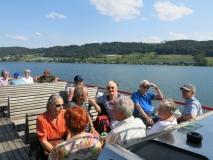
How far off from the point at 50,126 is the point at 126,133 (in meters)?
1.17

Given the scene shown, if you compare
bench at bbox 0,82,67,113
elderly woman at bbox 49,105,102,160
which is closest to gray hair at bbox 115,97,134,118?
elderly woman at bbox 49,105,102,160

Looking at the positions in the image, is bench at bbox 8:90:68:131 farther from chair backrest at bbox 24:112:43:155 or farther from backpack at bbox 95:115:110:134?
backpack at bbox 95:115:110:134

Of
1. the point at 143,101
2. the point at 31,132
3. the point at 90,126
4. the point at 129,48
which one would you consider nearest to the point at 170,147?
the point at 90,126

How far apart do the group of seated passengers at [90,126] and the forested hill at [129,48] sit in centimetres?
8521

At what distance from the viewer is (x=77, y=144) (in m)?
1.83

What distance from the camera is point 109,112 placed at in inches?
151

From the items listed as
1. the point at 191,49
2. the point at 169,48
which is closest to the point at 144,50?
the point at 169,48

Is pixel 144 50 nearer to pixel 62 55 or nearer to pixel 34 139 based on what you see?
pixel 62 55

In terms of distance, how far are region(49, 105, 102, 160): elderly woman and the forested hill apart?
87.4m

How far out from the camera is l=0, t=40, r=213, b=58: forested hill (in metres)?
86.1

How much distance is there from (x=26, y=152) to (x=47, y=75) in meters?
A: 4.42

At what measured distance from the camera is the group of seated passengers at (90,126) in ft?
6.07

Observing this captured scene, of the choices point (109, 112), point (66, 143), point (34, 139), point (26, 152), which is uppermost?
point (66, 143)

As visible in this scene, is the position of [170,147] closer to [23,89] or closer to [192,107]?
[192,107]
